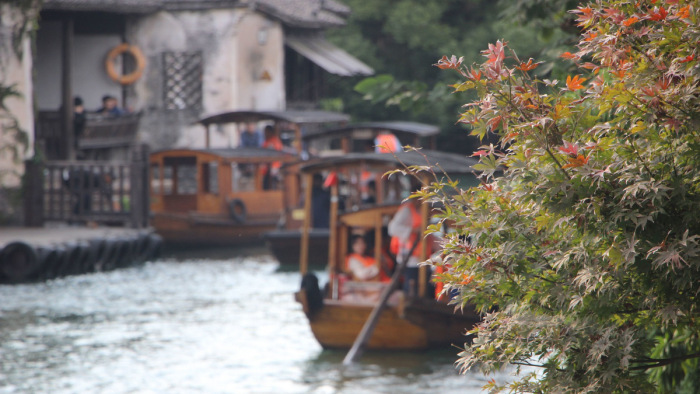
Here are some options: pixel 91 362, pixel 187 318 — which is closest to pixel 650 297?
pixel 91 362

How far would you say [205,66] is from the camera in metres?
23.1

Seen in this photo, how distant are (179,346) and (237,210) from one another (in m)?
8.59

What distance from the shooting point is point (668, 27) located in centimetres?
294

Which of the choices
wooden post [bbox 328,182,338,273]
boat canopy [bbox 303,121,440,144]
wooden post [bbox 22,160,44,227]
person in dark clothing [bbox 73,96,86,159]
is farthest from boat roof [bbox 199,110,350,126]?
wooden post [bbox 328,182,338,273]

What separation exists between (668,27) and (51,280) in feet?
38.9

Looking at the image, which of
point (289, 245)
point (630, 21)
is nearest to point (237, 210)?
point (289, 245)

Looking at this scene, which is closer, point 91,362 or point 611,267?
point 611,267

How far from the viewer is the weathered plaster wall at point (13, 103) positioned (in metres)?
15.4

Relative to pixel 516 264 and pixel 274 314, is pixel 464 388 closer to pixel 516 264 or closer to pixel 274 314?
pixel 274 314

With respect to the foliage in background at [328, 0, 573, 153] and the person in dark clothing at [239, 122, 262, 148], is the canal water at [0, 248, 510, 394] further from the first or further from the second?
the foliage in background at [328, 0, 573, 153]

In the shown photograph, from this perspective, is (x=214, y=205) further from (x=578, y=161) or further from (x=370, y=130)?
(x=578, y=161)

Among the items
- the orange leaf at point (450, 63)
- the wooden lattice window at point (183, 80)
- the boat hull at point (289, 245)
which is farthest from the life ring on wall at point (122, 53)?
the orange leaf at point (450, 63)

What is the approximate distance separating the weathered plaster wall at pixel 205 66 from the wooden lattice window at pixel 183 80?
13 centimetres

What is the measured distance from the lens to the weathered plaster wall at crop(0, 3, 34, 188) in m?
15.4
